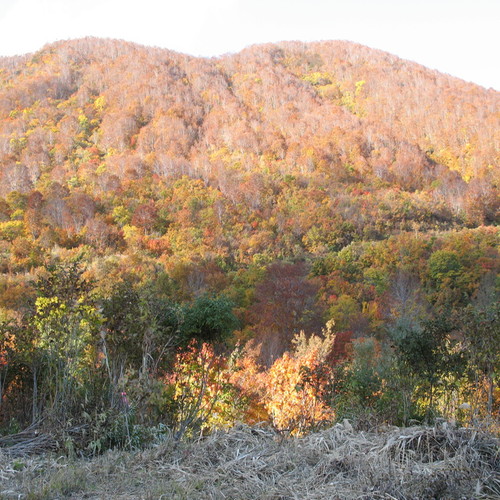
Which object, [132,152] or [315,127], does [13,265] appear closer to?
[132,152]

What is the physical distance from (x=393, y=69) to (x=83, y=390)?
102m

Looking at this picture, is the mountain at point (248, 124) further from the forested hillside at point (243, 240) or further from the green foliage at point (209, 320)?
the green foliage at point (209, 320)

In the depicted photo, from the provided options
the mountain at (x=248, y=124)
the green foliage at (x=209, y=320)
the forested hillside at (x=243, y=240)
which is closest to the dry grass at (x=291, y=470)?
the forested hillside at (x=243, y=240)

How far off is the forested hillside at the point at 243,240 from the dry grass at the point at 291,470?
89 cm

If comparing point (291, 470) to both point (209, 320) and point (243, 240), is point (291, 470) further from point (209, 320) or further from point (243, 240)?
point (243, 240)

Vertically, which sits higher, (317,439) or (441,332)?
(317,439)

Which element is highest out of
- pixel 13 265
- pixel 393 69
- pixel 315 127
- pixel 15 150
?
pixel 393 69

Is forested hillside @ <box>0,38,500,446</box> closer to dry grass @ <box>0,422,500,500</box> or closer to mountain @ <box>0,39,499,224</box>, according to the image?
mountain @ <box>0,39,499,224</box>

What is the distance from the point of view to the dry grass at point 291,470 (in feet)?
8.49

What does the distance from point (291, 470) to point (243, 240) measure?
4608 cm

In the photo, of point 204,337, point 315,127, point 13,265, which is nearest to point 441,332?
point 204,337

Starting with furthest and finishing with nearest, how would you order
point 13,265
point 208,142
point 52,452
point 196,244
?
point 208,142 < point 196,244 < point 13,265 < point 52,452

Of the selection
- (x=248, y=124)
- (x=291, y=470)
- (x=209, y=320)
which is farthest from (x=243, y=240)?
(x=291, y=470)

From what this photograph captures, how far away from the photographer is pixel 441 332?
808 centimetres
